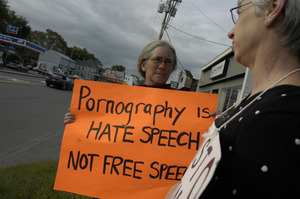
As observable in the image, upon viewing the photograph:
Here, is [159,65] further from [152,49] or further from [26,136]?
[26,136]

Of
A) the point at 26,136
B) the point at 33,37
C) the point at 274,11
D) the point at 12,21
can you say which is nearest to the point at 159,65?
the point at 274,11

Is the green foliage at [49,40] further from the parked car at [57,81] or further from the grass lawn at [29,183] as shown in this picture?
the grass lawn at [29,183]

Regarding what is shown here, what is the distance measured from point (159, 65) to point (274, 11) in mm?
1448

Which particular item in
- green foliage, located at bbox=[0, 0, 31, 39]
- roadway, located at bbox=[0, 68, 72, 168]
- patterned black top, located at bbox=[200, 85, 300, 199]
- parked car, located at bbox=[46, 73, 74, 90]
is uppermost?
green foliage, located at bbox=[0, 0, 31, 39]

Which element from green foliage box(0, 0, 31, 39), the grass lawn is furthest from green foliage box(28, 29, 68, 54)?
the grass lawn

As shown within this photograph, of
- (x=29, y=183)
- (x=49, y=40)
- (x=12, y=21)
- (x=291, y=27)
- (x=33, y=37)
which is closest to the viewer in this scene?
(x=291, y=27)

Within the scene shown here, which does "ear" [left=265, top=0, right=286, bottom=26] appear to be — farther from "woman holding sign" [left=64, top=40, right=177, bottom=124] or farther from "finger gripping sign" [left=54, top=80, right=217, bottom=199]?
"woman holding sign" [left=64, top=40, right=177, bottom=124]

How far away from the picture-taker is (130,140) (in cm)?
169

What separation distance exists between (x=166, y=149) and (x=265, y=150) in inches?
44.5

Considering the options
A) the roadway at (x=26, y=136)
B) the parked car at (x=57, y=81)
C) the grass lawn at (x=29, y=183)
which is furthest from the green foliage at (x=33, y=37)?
the grass lawn at (x=29, y=183)

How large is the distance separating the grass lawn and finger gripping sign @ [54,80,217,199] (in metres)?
1.18

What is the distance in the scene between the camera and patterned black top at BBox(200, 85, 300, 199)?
54cm

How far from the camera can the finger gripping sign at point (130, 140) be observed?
1612 millimetres

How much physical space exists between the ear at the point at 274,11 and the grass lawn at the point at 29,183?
2.87 m
